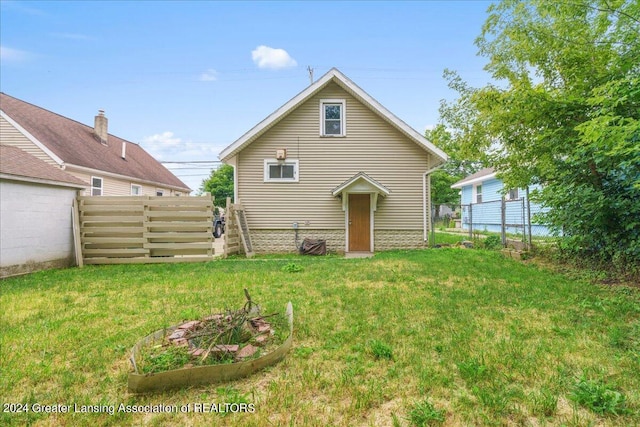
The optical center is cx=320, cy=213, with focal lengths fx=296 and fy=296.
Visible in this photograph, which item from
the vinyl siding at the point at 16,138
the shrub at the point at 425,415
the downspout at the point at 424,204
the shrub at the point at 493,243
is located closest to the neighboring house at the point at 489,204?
the shrub at the point at 493,243

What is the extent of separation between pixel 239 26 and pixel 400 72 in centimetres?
1259

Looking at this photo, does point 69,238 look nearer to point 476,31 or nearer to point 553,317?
point 553,317

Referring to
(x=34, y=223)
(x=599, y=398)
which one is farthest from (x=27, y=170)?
(x=599, y=398)

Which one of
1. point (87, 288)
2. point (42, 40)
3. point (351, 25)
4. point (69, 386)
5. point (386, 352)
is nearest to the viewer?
point (69, 386)

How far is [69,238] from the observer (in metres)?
8.38

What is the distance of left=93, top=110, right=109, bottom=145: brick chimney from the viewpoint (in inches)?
701

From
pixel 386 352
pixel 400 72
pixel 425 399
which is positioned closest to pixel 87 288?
pixel 386 352

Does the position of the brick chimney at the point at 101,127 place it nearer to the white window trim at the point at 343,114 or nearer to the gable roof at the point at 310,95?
the gable roof at the point at 310,95

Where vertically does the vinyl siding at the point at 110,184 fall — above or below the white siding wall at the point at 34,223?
above

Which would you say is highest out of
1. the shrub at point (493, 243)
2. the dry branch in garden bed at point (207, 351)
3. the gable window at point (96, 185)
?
the gable window at point (96, 185)

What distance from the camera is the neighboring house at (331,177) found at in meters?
11.0

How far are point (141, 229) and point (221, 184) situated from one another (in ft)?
89.8

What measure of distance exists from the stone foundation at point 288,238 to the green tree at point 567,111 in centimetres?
552

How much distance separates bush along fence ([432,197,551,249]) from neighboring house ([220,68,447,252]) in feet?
6.01
